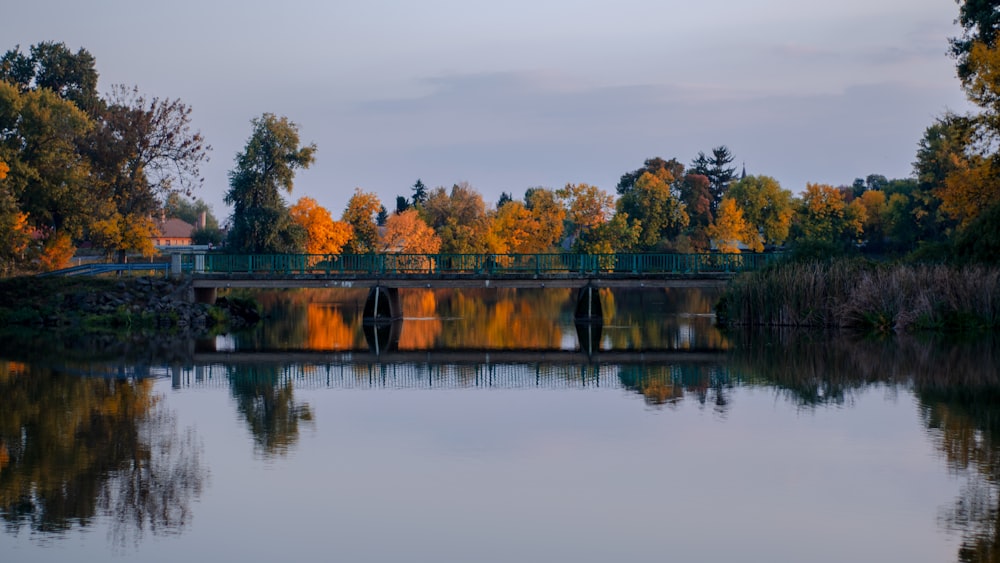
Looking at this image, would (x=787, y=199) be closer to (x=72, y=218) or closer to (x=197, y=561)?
(x=72, y=218)

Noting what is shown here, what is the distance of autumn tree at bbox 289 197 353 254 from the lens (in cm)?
8294

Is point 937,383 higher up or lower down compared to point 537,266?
lower down

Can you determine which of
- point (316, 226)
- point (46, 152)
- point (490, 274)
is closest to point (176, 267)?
point (46, 152)

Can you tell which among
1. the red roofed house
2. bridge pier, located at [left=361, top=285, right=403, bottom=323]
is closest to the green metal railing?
bridge pier, located at [left=361, top=285, right=403, bottom=323]

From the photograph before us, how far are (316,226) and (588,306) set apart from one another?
3330 cm

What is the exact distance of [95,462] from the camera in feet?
58.1

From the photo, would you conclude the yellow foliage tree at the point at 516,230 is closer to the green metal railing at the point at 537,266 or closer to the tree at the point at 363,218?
the tree at the point at 363,218

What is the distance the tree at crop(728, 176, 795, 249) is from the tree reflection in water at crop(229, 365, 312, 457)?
83841 mm

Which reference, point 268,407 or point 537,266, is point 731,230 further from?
point 268,407

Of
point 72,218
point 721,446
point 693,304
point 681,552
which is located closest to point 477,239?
point 693,304

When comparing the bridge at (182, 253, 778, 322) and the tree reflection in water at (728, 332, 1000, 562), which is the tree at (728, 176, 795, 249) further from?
the tree reflection in water at (728, 332, 1000, 562)

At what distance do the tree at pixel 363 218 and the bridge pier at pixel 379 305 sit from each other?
37.6 meters

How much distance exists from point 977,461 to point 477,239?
83824mm

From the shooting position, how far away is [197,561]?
12.6 meters
